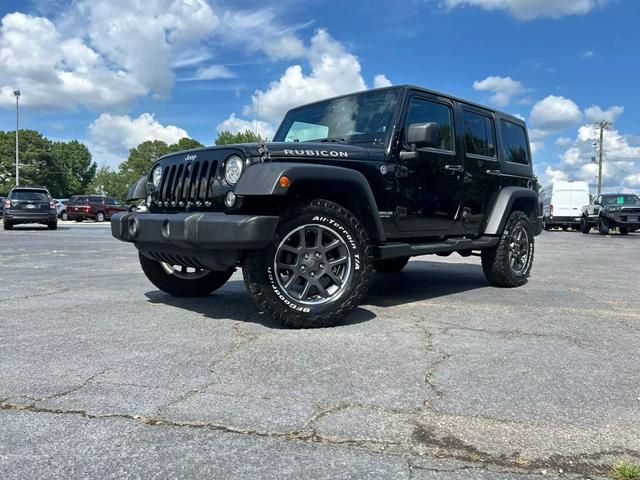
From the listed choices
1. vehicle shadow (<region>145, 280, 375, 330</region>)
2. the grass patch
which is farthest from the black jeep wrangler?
the grass patch

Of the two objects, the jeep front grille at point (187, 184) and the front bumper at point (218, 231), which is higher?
the jeep front grille at point (187, 184)

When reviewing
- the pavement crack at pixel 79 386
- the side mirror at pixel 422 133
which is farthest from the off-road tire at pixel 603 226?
the pavement crack at pixel 79 386

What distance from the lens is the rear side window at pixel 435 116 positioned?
535cm

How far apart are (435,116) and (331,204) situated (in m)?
2.05

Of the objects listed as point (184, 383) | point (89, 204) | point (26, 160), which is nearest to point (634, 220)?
point (184, 383)

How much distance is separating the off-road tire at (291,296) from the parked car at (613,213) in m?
21.7

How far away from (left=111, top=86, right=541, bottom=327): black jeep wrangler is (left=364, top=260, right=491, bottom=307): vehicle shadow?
1.77 feet

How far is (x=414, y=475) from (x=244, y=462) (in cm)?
64

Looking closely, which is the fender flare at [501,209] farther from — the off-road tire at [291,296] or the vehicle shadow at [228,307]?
the off-road tire at [291,296]

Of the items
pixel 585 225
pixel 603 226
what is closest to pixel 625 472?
pixel 603 226

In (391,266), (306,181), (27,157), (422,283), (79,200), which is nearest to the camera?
(306,181)

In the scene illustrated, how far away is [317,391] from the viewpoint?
2.88 metres

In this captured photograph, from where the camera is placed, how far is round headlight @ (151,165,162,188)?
198 inches

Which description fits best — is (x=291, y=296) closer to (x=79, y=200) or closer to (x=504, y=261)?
(x=504, y=261)
